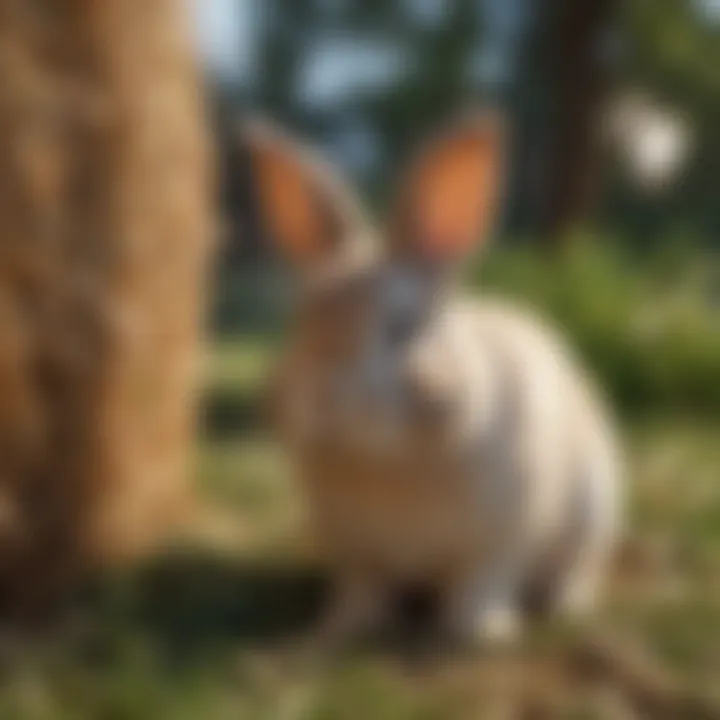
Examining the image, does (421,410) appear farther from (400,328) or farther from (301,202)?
(301,202)

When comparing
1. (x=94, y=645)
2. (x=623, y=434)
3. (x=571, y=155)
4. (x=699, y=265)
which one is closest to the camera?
(x=94, y=645)

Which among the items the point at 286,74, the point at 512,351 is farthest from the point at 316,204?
the point at 286,74

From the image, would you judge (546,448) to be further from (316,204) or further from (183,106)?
(183,106)

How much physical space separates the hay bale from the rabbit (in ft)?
0.34

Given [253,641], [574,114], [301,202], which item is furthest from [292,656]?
[574,114]

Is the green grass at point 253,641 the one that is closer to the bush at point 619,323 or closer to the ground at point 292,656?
the ground at point 292,656

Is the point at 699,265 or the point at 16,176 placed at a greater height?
the point at 699,265

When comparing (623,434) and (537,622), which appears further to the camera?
(623,434)

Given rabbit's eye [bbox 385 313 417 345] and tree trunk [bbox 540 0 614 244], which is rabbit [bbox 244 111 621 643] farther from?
tree trunk [bbox 540 0 614 244]

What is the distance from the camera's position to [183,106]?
3.26 ft

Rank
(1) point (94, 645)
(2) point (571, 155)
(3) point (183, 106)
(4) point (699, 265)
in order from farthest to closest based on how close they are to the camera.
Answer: (2) point (571, 155) < (4) point (699, 265) < (3) point (183, 106) < (1) point (94, 645)

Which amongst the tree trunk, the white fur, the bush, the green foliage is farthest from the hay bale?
the tree trunk

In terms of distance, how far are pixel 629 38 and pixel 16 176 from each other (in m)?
1.46

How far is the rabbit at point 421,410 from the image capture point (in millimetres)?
791
